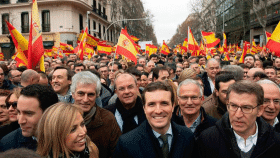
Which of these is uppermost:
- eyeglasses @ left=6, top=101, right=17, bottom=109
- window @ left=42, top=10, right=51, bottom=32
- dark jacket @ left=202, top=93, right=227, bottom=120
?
window @ left=42, top=10, right=51, bottom=32

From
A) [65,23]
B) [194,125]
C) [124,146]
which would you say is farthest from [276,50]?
[65,23]

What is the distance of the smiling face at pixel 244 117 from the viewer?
7.57ft

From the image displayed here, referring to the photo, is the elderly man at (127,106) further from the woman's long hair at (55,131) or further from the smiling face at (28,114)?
the woman's long hair at (55,131)

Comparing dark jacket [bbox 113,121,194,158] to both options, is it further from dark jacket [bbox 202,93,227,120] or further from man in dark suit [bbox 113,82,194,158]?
dark jacket [bbox 202,93,227,120]

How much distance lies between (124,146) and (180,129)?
57cm

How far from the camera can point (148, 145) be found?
235 cm

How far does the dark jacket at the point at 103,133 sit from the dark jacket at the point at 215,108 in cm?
141

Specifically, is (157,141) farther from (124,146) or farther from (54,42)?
(54,42)

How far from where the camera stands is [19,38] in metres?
6.79

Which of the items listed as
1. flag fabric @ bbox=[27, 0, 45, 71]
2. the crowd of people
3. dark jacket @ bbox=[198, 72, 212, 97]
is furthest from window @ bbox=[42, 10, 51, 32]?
the crowd of people

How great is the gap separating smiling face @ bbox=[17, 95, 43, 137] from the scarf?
4.03 ft

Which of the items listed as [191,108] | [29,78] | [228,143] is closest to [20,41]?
[29,78]

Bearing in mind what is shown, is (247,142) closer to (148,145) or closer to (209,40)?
(148,145)

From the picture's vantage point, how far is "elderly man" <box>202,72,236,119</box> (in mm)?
3587
